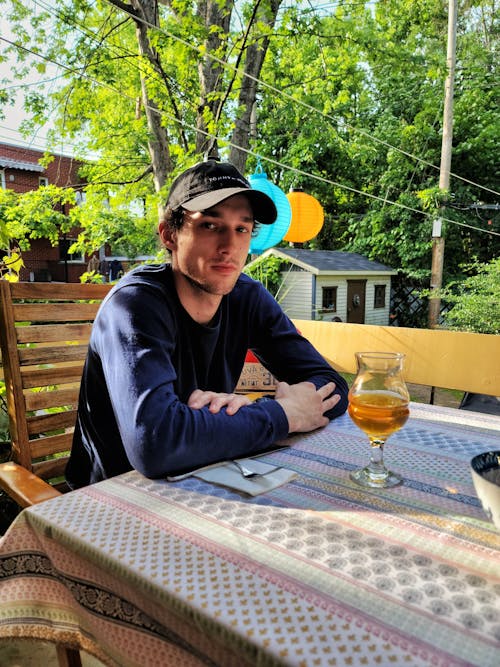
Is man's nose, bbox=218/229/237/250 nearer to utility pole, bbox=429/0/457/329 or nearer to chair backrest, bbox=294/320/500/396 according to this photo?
chair backrest, bbox=294/320/500/396

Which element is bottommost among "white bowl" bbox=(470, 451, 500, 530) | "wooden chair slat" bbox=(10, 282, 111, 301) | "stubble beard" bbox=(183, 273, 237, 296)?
"white bowl" bbox=(470, 451, 500, 530)

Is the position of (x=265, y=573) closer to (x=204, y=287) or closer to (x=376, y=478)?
(x=376, y=478)

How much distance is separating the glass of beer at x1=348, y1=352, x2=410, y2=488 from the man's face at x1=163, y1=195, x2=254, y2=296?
589mm

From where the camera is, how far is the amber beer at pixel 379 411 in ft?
2.75

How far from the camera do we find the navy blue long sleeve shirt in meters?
0.93

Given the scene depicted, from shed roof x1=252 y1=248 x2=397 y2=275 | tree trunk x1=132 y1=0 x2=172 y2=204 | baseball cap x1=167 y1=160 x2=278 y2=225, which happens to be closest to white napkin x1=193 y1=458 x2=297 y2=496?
baseball cap x1=167 y1=160 x2=278 y2=225

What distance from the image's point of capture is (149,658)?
56cm

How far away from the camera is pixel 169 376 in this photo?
108cm

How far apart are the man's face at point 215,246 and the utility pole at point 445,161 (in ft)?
32.8

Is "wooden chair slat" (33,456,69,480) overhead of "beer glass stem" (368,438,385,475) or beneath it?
beneath

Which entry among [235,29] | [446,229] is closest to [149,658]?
[235,29]

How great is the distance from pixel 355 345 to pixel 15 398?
5.17 ft

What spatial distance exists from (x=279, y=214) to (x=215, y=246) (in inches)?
144

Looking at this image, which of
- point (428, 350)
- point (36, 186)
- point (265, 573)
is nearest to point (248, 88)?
point (428, 350)
